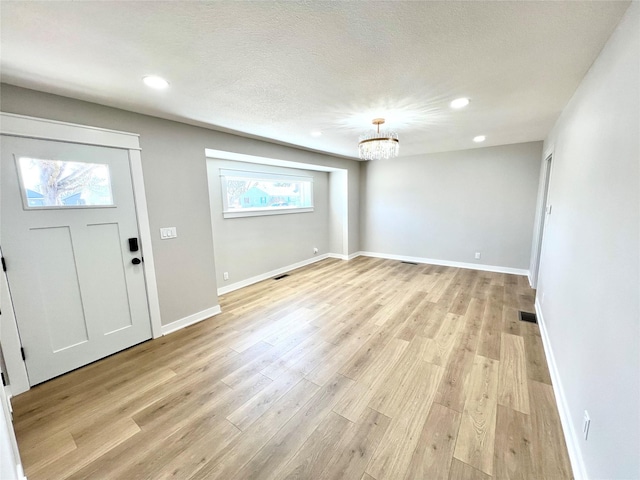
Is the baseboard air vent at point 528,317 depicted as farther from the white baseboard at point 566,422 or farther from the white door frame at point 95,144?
the white door frame at point 95,144

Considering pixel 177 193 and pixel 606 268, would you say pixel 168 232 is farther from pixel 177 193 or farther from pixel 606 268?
pixel 606 268

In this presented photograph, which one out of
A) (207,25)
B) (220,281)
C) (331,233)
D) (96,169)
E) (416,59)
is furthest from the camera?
(331,233)

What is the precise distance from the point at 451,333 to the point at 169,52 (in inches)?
134

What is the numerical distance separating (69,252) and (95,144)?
0.97 meters

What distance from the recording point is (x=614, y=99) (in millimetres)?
1341

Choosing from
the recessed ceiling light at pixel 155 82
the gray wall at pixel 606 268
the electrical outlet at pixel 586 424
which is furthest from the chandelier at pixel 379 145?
the electrical outlet at pixel 586 424

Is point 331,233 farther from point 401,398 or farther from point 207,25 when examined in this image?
point 207,25

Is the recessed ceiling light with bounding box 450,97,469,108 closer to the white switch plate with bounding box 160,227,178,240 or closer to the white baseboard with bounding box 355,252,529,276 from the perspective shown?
the white switch plate with bounding box 160,227,178,240

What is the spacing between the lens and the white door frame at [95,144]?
1910 millimetres

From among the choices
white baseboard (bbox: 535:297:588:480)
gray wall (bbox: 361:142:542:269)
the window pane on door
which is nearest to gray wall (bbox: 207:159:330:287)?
gray wall (bbox: 361:142:542:269)

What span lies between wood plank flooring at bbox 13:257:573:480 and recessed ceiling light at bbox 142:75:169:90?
2.36 m

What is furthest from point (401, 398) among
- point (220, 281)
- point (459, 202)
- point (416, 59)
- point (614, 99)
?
point (459, 202)

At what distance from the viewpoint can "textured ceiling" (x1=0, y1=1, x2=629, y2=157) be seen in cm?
121

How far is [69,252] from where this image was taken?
2.20 m
